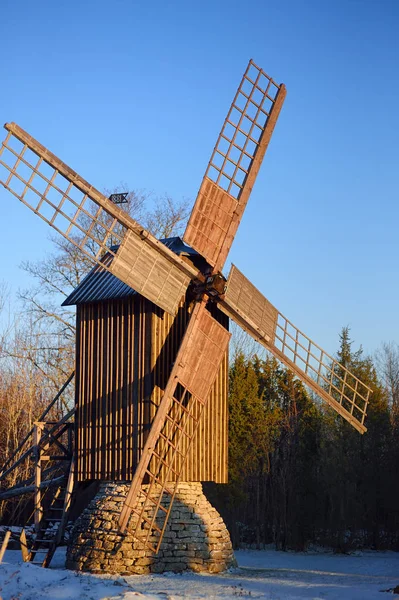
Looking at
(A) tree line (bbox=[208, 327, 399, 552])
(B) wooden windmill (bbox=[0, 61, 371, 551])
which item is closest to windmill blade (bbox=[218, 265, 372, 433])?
(B) wooden windmill (bbox=[0, 61, 371, 551])

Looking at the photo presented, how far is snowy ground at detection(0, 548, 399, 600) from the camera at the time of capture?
13141 millimetres

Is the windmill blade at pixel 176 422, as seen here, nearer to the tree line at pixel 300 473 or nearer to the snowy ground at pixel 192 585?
the snowy ground at pixel 192 585

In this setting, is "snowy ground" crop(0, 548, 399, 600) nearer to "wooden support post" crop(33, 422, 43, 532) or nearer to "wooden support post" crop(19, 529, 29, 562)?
"wooden support post" crop(19, 529, 29, 562)

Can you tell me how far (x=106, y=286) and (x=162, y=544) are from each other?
535cm

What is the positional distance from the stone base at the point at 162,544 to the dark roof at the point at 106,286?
148 inches

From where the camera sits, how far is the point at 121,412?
17531 millimetres

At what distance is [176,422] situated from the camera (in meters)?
16.9

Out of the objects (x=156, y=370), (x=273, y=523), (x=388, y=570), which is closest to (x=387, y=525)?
(x=273, y=523)

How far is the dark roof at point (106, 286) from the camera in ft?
58.0

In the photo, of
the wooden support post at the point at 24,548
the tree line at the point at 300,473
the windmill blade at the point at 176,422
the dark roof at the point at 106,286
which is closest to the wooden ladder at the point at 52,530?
the wooden support post at the point at 24,548

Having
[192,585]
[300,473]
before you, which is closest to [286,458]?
[300,473]

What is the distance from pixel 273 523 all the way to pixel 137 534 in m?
13.4

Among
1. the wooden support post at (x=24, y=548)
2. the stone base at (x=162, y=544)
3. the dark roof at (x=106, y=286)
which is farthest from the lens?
the wooden support post at (x=24, y=548)

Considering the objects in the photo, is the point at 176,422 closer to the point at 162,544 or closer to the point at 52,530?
the point at 162,544
